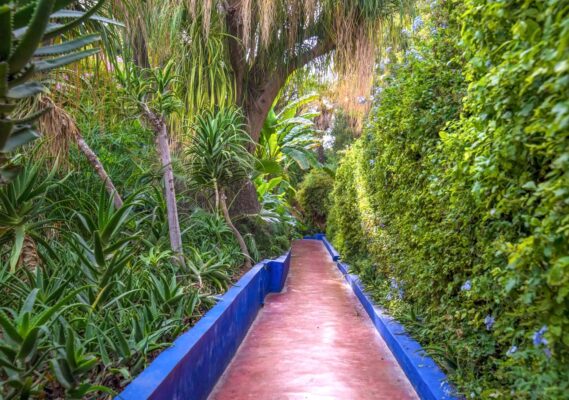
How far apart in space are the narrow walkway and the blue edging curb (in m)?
0.13

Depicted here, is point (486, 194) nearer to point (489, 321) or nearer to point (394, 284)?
point (489, 321)

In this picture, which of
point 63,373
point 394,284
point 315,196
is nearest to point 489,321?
point 63,373

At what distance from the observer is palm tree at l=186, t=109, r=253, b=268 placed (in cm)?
681

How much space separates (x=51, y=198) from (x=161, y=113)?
1.38 meters

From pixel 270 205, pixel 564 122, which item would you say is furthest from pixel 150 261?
pixel 270 205

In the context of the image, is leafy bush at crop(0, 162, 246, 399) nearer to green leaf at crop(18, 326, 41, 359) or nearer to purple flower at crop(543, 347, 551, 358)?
green leaf at crop(18, 326, 41, 359)

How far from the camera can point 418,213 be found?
14.6 feet

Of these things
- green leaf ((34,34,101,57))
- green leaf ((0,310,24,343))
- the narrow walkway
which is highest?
green leaf ((34,34,101,57))

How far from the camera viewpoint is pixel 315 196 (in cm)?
2094

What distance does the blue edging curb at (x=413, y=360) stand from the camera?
A: 337cm

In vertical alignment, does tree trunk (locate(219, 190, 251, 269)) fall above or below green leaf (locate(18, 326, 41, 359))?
above

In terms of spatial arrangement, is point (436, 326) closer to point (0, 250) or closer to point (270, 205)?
point (0, 250)

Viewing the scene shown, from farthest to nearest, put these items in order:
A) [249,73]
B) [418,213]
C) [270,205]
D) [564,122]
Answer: [270,205], [249,73], [418,213], [564,122]

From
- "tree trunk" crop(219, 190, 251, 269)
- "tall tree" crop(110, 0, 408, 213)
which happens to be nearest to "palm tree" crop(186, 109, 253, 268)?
"tree trunk" crop(219, 190, 251, 269)
